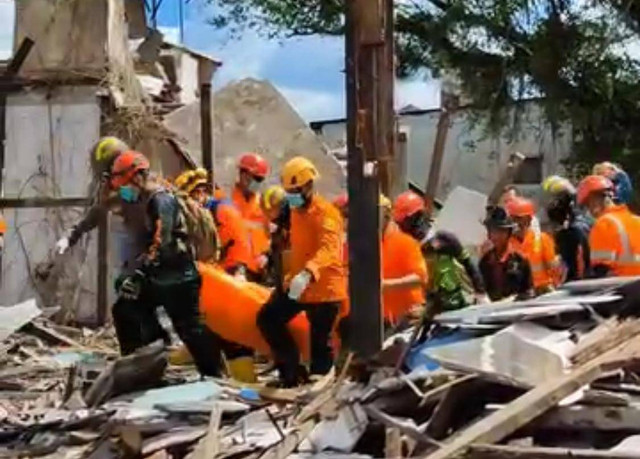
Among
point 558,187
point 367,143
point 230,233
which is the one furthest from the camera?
point 230,233

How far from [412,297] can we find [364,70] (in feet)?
8.95

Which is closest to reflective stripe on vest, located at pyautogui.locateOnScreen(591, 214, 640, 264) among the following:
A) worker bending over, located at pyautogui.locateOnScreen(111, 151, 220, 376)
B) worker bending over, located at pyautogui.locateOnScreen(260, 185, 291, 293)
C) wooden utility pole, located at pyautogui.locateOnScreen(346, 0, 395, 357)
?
wooden utility pole, located at pyautogui.locateOnScreen(346, 0, 395, 357)

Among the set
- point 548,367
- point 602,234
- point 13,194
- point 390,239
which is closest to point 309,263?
point 390,239

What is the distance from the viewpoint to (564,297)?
22.1 feet

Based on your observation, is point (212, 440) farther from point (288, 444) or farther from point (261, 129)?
point (261, 129)

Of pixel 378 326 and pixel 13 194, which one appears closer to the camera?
pixel 378 326

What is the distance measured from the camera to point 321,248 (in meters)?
9.10

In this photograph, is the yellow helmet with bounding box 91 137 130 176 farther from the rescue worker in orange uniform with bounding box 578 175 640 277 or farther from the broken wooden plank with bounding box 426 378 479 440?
the broken wooden plank with bounding box 426 378 479 440

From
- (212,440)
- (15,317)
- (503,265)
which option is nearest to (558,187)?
(503,265)

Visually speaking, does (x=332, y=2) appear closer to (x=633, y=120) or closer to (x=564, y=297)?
(x=633, y=120)

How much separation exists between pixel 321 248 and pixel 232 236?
2152 millimetres

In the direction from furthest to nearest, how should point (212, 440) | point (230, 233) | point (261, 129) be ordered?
point (261, 129)
point (230, 233)
point (212, 440)

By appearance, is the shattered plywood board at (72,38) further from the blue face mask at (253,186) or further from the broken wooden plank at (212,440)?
the broken wooden plank at (212,440)

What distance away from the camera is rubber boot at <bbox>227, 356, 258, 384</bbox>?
960 cm
